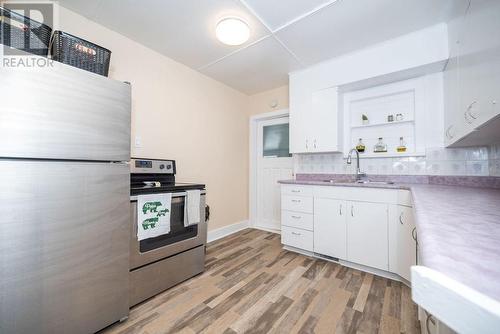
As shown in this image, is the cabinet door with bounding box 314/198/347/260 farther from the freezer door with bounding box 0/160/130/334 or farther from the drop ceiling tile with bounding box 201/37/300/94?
the freezer door with bounding box 0/160/130/334

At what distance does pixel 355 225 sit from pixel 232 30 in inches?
88.6

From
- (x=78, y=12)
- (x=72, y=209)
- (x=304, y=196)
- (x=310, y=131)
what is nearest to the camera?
(x=72, y=209)

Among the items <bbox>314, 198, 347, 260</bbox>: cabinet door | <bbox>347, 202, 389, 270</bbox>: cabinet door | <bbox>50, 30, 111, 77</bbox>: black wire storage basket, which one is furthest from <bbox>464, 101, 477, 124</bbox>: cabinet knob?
<bbox>50, 30, 111, 77</bbox>: black wire storage basket

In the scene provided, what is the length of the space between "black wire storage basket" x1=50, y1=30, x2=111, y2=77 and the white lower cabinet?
2185 mm

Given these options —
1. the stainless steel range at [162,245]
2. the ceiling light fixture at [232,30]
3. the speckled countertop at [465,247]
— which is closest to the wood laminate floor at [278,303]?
the stainless steel range at [162,245]

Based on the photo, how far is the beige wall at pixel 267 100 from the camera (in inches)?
129

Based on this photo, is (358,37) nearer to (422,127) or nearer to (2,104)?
(422,127)

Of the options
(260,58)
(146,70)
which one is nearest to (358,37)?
(260,58)

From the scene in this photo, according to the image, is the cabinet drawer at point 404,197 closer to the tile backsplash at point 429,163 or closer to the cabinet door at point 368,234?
the cabinet door at point 368,234

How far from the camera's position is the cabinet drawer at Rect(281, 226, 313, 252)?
7.75 feet

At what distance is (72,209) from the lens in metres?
1.14

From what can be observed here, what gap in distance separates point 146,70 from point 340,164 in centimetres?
265

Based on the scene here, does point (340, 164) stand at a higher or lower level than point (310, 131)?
lower

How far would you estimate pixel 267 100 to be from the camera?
346 centimetres
